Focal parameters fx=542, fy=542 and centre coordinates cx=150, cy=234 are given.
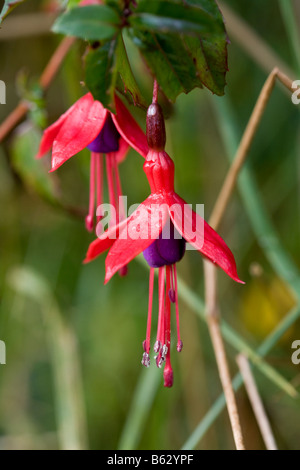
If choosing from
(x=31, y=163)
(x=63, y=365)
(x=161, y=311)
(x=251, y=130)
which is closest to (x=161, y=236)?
(x=161, y=311)

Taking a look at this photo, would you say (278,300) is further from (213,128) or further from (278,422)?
(213,128)

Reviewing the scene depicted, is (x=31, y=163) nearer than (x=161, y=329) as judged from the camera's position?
No

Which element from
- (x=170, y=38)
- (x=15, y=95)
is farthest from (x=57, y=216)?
(x=170, y=38)

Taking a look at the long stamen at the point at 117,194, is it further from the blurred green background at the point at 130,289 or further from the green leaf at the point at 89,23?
the blurred green background at the point at 130,289

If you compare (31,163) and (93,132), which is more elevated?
(31,163)

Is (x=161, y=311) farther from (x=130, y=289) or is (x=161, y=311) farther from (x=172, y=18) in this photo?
(x=130, y=289)

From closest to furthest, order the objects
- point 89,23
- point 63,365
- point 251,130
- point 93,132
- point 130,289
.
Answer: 1. point 89,23
2. point 93,132
3. point 251,130
4. point 63,365
5. point 130,289
